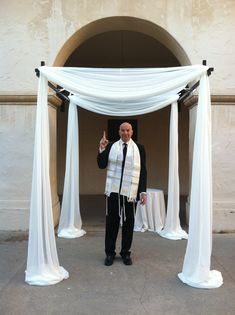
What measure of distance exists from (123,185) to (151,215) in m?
2.26

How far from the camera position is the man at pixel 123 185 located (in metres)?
4.72

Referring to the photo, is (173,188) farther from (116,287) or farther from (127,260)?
(116,287)

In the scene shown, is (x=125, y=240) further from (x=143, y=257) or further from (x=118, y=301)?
(x=118, y=301)

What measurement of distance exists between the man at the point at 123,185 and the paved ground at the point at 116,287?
1.26ft

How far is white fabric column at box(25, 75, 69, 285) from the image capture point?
4137 millimetres

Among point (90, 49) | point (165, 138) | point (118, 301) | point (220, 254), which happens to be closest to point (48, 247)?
point (118, 301)

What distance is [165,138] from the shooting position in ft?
37.9

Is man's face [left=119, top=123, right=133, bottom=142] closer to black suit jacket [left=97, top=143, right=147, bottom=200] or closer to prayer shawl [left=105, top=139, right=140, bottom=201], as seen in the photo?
prayer shawl [left=105, top=139, right=140, bottom=201]

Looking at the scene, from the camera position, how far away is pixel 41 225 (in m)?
4.15

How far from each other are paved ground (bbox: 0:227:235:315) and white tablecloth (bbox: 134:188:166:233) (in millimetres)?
1083

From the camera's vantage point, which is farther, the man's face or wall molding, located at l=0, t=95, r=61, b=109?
wall molding, located at l=0, t=95, r=61, b=109

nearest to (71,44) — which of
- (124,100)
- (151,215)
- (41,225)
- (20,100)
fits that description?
(20,100)

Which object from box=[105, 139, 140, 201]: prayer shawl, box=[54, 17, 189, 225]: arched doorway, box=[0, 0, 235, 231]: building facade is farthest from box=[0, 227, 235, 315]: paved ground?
box=[54, 17, 189, 225]: arched doorway

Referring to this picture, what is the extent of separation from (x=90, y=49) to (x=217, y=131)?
4880 millimetres
